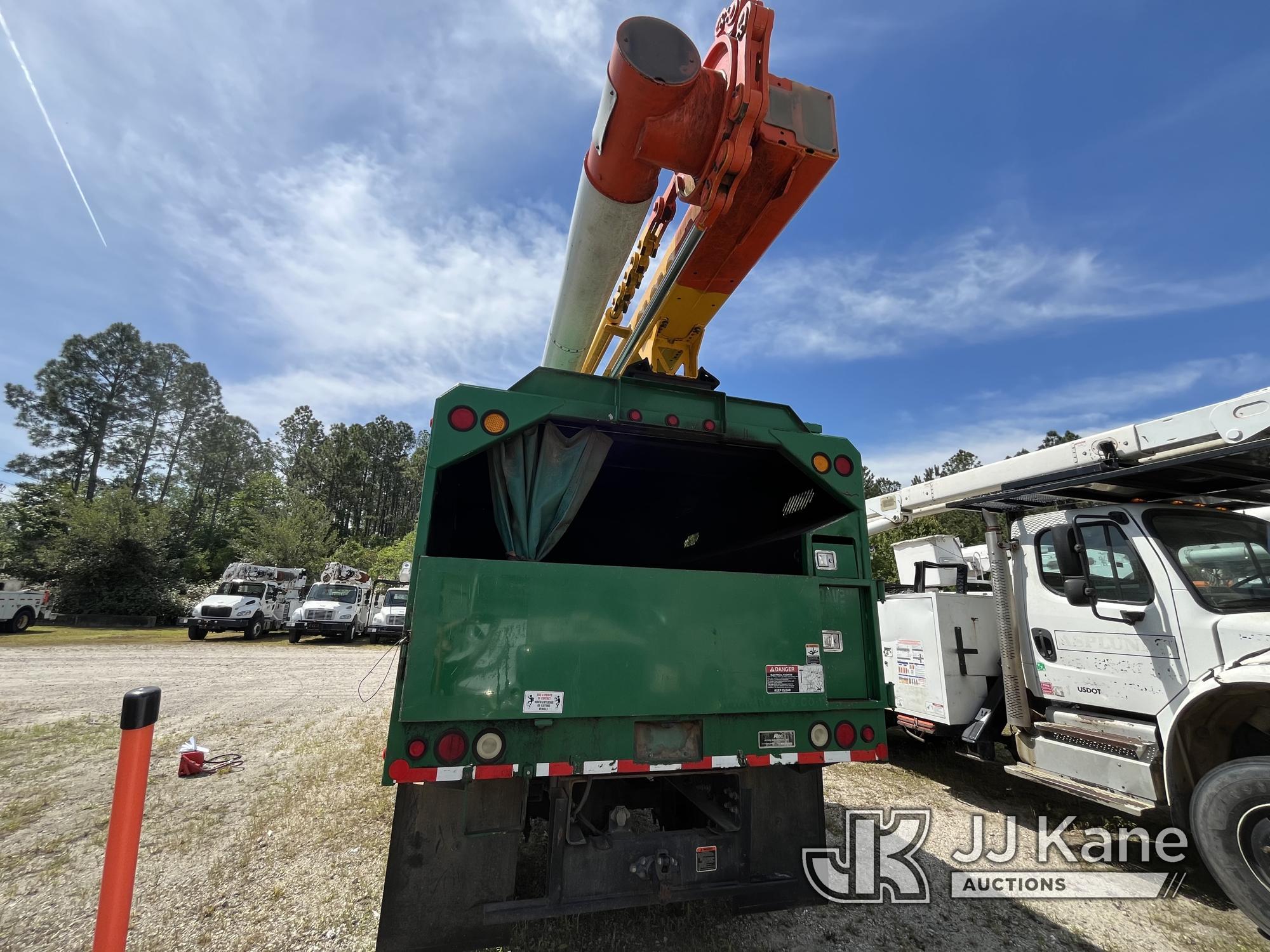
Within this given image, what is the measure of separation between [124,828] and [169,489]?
53.6 m

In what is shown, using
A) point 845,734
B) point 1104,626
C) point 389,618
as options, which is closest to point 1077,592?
point 1104,626

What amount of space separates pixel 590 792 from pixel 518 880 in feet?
3.78

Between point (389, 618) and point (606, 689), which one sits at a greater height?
point (606, 689)

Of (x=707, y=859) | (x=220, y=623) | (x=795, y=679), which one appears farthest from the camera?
(x=220, y=623)

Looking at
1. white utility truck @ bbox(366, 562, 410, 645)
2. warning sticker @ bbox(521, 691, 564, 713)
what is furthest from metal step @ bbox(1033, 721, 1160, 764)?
white utility truck @ bbox(366, 562, 410, 645)

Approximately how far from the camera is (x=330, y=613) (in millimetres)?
18953

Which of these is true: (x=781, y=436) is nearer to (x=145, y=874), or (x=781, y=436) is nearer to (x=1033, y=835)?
(x=1033, y=835)

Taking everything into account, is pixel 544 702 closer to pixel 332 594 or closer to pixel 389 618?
pixel 389 618

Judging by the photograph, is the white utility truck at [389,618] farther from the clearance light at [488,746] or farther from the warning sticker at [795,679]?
the warning sticker at [795,679]

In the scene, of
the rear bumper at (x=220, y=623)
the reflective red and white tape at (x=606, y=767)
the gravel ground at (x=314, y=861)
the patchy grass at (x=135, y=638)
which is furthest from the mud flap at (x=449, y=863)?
the rear bumper at (x=220, y=623)

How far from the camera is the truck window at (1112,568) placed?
4.34 metres

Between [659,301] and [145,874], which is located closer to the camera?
[145,874]

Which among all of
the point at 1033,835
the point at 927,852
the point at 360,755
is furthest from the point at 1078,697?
the point at 360,755

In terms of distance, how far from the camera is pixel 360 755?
19.5ft
